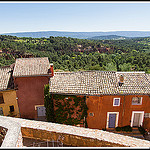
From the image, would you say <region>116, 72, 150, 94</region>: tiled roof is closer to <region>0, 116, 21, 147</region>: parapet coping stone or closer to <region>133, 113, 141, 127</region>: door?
<region>133, 113, 141, 127</region>: door

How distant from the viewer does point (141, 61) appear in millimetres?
47594

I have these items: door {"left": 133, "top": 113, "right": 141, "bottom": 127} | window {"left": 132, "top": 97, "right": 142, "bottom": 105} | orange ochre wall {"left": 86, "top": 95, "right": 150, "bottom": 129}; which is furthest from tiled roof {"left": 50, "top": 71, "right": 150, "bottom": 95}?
door {"left": 133, "top": 113, "right": 141, "bottom": 127}

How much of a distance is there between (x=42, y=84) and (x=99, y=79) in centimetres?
600

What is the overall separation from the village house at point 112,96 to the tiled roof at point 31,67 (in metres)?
1.84

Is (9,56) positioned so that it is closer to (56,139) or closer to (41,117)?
(41,117)

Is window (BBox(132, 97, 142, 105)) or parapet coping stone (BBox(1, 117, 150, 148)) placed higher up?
parapet coping stone (BBox(1, 117, 150, 148))

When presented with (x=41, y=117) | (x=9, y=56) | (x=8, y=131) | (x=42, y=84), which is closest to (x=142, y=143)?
(x=8, y=131)

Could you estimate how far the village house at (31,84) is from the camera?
14328mm

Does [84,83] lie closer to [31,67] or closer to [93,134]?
[31,67]

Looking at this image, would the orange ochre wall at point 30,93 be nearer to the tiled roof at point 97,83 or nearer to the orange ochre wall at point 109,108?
the tiled roof at point 97,83

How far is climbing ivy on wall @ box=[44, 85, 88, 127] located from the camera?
12.7 metres

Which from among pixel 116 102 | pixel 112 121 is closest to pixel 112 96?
pixel 116 102

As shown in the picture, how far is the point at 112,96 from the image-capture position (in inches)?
493

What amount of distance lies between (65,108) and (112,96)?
445 cm
